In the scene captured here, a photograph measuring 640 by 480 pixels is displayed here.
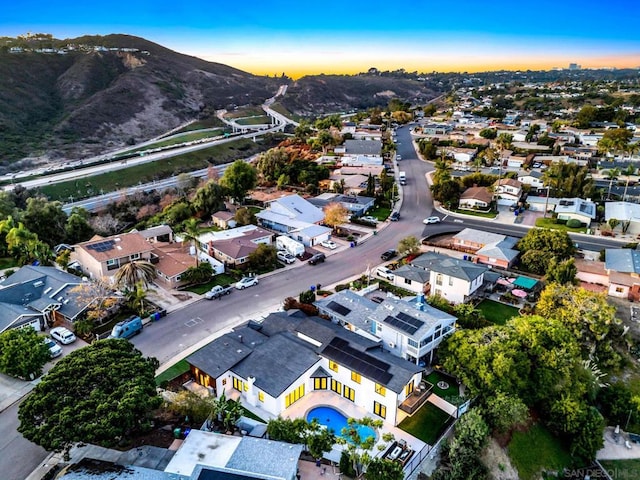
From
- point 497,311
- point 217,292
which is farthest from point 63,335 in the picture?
point 497,311

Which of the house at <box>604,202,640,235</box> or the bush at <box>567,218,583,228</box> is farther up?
the house at <box>604,202,640,235</box>

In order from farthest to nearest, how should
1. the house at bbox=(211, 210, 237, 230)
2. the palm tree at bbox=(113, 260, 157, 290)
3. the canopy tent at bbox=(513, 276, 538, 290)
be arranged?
the house at bbox=(211, 210, 237, 230) < the canopy tent at bbox=(513, 276, 538, 290) < the palm tree at bbox=(113, 260, 157, 290)

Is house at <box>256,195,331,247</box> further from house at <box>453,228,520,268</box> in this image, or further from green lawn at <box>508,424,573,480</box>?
green lawn at <box>508,424,573,480</box>

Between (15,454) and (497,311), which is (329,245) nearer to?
(497,311)

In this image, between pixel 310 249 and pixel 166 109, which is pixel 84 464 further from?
pixel 166 109

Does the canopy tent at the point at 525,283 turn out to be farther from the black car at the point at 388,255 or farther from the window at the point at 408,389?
the window at the point at 408,389

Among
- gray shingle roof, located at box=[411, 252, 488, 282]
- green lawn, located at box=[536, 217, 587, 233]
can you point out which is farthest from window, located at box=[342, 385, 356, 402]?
green lawn, located at box=[536, 217, 587, 233]
